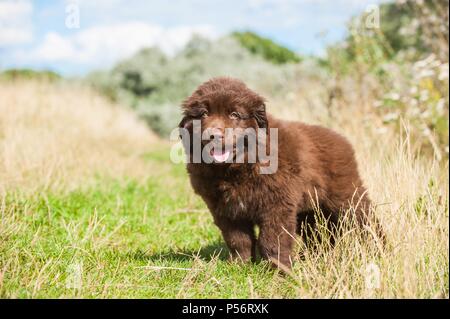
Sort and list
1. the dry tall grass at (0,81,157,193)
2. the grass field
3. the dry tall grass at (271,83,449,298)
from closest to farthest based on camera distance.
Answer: the dry tall grass at (271,83,449,298) < the grass field < the dry tall grass at (0,81,157,193)

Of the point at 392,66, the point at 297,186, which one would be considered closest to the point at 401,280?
the point at 297,186

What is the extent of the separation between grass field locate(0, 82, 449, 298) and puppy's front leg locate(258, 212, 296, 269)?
107 mm

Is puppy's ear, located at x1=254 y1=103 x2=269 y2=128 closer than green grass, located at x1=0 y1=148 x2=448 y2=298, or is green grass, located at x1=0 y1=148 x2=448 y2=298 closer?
green grass, located at x1=0 y1=148 x2=448 y2=298

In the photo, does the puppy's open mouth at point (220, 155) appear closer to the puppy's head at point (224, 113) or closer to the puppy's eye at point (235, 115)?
the puppy's head at point (224, 113)

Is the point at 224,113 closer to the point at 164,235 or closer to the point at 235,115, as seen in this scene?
the point at 235,115

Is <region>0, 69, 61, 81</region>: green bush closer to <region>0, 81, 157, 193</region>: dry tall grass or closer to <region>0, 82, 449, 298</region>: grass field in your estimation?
<region>0, 81, 157, 193</region>: dry tall grass

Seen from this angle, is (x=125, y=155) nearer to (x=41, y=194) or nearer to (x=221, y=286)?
(x=41, y=194)

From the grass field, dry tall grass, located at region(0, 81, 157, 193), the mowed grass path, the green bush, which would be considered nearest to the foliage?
dry tall grass, located at region(0, 81, 157, 193)

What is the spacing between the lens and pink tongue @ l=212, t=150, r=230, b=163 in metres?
4.18

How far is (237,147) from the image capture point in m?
4.24

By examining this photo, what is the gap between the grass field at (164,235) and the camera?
3.66 metres

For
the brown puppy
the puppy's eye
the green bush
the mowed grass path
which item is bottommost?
the mowed grass path

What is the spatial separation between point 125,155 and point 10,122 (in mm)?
2758

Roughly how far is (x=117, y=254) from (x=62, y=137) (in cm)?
594
